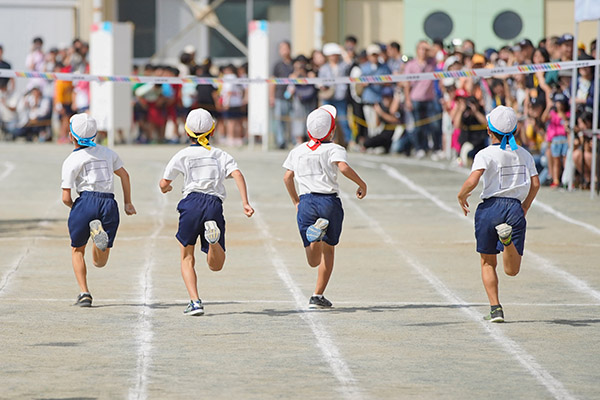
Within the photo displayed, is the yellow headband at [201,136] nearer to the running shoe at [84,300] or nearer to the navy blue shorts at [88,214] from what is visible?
the navy blue shorts at [88,214]

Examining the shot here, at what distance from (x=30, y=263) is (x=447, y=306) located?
4.45 metres

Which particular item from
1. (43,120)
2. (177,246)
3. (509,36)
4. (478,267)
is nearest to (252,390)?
(478,267)

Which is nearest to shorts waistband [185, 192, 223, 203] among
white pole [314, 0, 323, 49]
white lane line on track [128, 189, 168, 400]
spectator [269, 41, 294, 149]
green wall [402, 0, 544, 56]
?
white lane line on track [128, 189, 168, 400]

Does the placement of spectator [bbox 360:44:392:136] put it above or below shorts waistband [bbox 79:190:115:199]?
above

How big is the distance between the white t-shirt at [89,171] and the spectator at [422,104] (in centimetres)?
1447

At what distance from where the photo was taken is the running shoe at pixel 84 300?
10.9 meters

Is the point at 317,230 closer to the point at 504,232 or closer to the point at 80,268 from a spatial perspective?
the point at 504,232

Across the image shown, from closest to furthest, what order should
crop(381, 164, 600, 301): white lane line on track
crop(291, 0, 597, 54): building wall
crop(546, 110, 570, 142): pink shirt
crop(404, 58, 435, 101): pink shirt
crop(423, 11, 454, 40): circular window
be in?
crop(381, 164, 600, 301): white lane line on track, crop(546, 110, 570, 142): pink shirt, crop(404, 58, 435, 101): pink shirt, crop(291, 0, 597, 54): building wall, crop(423, 11, 454, 40): circular window

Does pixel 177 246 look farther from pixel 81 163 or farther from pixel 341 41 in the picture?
pixel 341 41

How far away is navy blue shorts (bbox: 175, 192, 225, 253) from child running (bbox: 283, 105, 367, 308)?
0.61 metres

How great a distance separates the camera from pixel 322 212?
10930 mm

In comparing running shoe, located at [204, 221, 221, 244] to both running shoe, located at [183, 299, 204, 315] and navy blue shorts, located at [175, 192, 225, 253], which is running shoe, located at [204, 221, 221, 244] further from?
running shoe, located at [183, 299, 204, 315]

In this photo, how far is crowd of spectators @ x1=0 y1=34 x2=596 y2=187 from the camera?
20875 mm

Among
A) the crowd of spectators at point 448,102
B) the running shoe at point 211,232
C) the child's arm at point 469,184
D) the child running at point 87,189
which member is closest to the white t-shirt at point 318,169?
the running shoe at point 211,232
